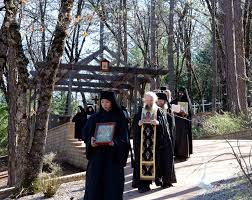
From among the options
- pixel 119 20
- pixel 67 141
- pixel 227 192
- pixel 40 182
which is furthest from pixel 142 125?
pixel 119 20

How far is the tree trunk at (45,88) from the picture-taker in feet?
35.7

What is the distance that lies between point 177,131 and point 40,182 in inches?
146

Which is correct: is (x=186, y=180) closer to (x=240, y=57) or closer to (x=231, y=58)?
(x=231, y=58)

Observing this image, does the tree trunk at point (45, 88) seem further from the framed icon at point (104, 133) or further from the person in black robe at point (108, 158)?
the framed icon at point (104, 133)

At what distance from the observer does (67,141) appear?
735 inches

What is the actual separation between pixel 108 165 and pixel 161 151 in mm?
2020

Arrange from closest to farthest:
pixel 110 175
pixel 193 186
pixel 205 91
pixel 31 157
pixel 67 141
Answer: pixel 110 175, pixel 193 186, pixel 31 157, pixel 67 141, pixel 205 91

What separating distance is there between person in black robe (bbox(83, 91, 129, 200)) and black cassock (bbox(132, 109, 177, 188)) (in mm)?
1590

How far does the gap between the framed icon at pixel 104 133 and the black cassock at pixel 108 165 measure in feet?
0.24

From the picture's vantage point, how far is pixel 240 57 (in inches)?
877

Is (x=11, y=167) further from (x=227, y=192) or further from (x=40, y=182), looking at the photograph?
(x=227, y=192)

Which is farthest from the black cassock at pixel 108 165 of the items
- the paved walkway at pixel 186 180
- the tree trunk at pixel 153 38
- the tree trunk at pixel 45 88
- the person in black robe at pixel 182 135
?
the tree trunk at pixel 153 38

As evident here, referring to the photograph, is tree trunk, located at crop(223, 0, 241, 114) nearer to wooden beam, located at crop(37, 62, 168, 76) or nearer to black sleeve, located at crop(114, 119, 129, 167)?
wooden beam, located at crop(37, 62, 168, 76)

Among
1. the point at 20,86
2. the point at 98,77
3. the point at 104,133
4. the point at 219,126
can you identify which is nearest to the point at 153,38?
the point at 98,77
